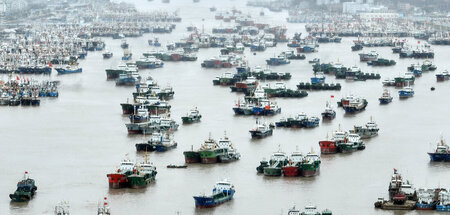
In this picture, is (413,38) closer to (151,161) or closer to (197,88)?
(197,88)

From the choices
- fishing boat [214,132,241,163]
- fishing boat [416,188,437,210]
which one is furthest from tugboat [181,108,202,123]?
fishing boat [416,188,437,210]

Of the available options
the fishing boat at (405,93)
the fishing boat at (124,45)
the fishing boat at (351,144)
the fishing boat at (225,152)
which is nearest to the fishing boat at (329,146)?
the fishing boat at (351,144)

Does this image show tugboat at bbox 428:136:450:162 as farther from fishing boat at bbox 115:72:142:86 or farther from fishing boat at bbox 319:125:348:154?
fishing boat at bbox 115:72:142:86

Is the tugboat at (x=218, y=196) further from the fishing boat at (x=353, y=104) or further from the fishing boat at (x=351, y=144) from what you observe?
the fishing boat at (x=353, y=104)

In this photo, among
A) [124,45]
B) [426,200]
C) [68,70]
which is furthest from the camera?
[124,45]

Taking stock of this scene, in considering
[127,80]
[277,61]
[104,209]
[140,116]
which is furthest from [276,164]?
[277,61]

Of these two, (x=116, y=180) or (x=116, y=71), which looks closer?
(x=116, y=180)

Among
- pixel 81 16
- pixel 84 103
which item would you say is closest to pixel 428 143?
pixel 84 103

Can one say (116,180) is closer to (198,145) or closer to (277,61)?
(198,145)
